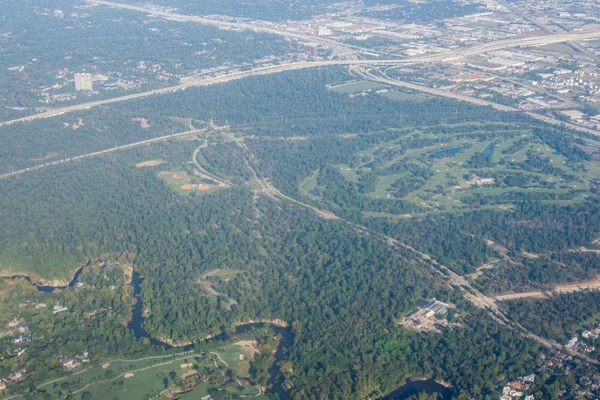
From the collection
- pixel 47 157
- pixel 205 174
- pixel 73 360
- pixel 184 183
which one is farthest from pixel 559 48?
pixel 73 360

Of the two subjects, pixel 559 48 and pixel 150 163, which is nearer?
pixel 150 163

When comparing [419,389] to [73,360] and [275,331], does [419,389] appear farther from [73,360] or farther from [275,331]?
[73,360]

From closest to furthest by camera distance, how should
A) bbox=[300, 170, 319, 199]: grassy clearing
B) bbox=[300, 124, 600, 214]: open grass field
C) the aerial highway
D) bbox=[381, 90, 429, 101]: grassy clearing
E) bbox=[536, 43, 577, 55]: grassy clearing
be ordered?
bbox=[300, 124, 600, 214]: open grass field, bbox=[300, 170, 319, 199]: grassy clearing, the aerial highway, bbox=[381, 90, 429, 101]: grassy clearing, bbox=[536, 43, 577, 55]: grassy clearing

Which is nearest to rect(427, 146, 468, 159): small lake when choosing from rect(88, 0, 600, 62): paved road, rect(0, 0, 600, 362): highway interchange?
rect(0, 0, 600, 362): highway interchange

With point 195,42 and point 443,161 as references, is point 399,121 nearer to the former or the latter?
point 443,161

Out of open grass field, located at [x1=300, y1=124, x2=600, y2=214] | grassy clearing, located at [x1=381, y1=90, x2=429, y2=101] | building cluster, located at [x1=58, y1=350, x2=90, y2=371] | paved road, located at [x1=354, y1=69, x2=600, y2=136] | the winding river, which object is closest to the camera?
the winding river

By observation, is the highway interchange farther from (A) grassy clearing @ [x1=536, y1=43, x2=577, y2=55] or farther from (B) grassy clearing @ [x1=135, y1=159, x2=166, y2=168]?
(B) grassy clearing @ [x1=135, y1=159, x2=166, y2=168]

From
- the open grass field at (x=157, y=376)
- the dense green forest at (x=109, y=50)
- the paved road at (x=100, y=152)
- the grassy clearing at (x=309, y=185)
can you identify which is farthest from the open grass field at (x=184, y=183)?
the dense green forest at (x=109, y=50)

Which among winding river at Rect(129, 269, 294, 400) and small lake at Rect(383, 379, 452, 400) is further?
winding river at Rect(129, 269, 294, 400)

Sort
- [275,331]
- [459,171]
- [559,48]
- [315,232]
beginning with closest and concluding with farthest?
[275,331] < [315,232] < [459,171] < [559,48]
